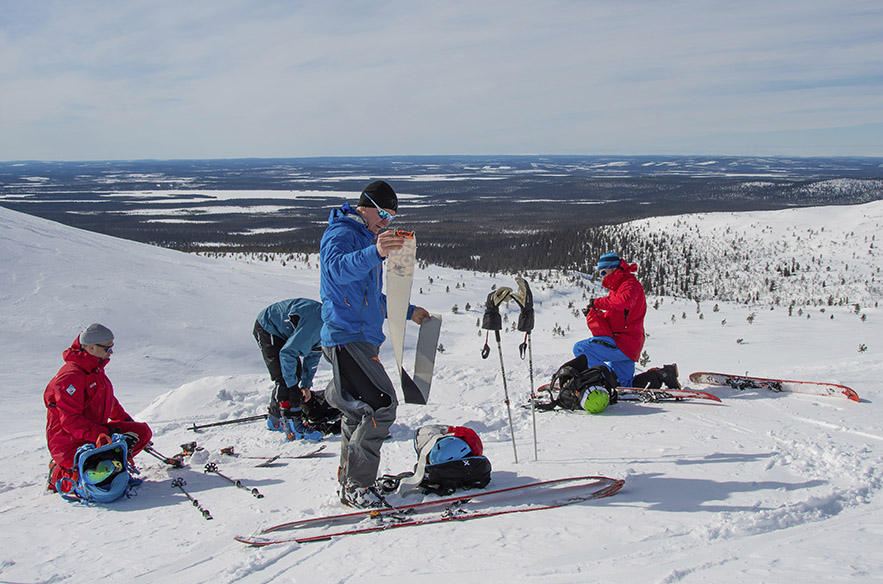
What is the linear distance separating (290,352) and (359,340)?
2.23 m

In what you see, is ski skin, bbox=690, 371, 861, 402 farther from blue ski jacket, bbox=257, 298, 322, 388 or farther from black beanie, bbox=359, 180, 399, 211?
black beanie, bbox=359, 180, 399, 211

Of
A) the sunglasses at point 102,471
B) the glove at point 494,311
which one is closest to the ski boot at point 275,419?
the sunglasses at point 102,471

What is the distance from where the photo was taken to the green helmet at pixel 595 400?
5.40m

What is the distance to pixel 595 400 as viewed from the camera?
17.7ft

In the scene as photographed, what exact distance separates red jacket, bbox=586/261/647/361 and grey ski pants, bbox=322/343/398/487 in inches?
121

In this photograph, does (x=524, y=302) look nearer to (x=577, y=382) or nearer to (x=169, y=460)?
(x=577, y=382)

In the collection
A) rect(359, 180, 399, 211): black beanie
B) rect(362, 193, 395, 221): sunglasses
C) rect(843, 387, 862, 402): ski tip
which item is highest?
rect(359, 180, 399, 211): black beanie

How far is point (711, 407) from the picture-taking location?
538cm

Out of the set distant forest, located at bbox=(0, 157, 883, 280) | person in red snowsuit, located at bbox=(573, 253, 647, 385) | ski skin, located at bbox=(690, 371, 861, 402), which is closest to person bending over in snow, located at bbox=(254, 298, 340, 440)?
person in red snowsuit, located at bbox=(573, 253, 647, 385)

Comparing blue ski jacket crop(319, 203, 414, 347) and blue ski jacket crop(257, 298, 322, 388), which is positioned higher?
blue ski jacket crop(319, 203, 414, 347)

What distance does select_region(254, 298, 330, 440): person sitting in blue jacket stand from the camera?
5.44 meters

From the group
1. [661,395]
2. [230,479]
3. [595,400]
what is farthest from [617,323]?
[230,479]

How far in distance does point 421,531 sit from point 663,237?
30.7 m

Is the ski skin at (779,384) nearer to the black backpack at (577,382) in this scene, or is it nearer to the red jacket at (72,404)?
the black backpack at (577,382)
